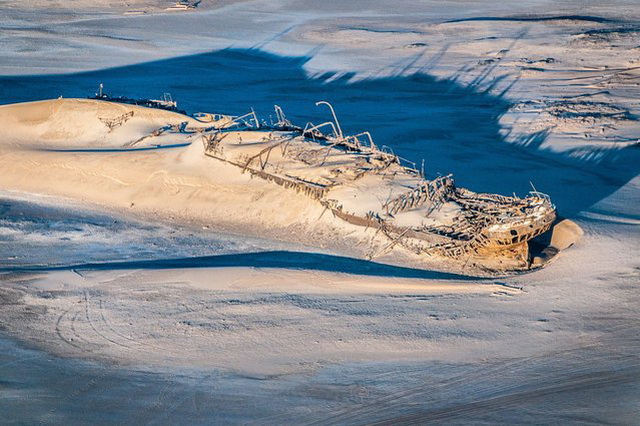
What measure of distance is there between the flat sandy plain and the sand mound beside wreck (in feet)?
2.58

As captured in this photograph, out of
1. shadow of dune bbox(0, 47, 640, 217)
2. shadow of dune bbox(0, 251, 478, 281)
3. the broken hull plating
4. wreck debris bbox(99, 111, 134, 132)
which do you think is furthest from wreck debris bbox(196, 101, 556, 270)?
wreck debris bbox(99, 111, 134, 132)

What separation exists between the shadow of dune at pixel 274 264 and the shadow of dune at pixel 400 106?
3010mm

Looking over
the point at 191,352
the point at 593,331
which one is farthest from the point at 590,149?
the point at 191,352

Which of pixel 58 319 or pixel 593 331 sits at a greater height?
pixel 593 331

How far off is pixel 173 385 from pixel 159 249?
13.8 feet

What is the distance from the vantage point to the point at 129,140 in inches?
631

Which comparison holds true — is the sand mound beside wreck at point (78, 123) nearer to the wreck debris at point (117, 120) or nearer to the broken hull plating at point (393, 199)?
the wreck debris at point (117, 120)

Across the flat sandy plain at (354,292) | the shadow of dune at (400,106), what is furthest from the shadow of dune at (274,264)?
the shadow of dune at (400,106)

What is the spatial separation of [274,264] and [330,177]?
189 cm

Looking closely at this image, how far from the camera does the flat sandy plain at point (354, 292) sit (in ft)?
27.1

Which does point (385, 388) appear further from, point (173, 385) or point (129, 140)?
point (129, 140)

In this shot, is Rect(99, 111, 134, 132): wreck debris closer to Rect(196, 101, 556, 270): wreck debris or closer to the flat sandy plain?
the flat sandy plain

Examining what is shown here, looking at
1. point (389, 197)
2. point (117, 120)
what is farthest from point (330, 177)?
point (117, 120)

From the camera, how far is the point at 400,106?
1900cm
